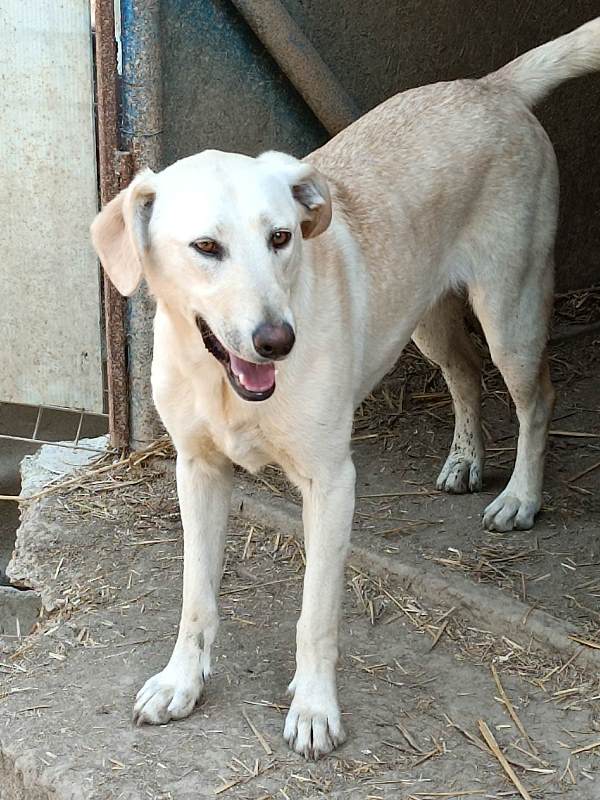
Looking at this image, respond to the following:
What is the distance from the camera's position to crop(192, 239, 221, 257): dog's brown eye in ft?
8.59

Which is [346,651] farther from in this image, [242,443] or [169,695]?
[242,443]

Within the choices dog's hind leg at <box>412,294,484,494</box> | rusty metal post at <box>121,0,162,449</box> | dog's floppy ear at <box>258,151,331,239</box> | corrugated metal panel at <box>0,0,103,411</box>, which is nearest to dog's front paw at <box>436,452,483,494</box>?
dog's hind leg at <box>412,294,484,494</box>

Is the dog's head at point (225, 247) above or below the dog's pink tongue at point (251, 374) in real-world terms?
above

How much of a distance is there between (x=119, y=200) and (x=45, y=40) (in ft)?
6.91

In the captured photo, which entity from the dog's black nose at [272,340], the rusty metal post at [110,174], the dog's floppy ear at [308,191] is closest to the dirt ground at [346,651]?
the rusty metal post at [110,174]

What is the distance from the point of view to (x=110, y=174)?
173 inches

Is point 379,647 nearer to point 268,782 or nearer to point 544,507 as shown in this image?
point 268,782

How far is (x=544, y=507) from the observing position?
173 inches

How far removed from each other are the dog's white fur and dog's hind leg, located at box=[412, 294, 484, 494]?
19mm

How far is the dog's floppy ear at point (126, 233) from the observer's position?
2.74 m

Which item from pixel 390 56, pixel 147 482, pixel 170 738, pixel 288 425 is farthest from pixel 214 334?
pixel 390 56

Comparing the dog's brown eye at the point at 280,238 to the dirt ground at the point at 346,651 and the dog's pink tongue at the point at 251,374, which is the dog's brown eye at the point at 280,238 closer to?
the dog's pink tongue at the point at 251,374

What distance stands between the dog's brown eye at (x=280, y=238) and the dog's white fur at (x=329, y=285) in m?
0.02

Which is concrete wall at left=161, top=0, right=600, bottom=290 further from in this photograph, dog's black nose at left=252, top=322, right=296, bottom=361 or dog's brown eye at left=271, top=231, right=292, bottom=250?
dog's black nose at left=252, top=322, right=296, bottom=361
